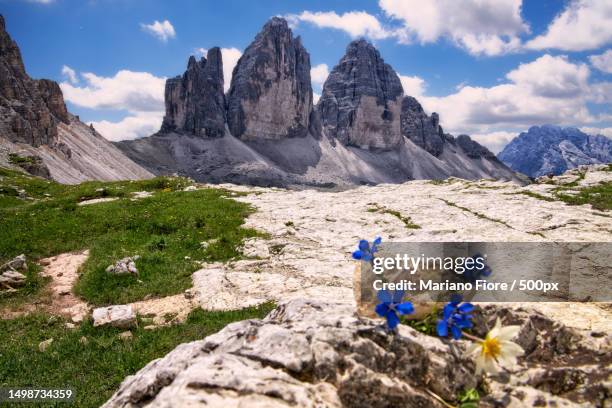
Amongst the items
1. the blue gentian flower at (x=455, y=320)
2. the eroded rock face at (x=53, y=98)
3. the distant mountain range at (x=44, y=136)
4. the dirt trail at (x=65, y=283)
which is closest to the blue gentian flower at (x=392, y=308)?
the blue gentian flower at (x=455, y=320)

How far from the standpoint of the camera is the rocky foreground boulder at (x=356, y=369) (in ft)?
12.3

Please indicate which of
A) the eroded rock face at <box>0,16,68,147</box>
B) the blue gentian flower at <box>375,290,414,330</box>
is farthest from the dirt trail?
the eroded rock face at <box>0,16,68,147</box>

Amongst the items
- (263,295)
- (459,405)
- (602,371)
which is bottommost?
(263,295)

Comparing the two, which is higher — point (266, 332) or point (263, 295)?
point (266, 332)

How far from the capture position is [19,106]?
338 ft

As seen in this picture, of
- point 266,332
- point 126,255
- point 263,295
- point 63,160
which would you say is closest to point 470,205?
point 263,295

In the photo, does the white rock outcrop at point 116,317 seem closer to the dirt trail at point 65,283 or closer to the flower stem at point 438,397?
the dirt trail at point 65,283

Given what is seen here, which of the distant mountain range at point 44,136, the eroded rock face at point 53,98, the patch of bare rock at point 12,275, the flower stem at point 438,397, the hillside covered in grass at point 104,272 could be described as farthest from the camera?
the eroded rock face at point 53,98

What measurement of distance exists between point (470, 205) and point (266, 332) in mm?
23645

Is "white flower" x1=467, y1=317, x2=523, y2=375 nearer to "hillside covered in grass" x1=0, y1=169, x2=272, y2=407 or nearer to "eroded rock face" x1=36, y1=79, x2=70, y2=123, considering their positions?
"hillside covered in grass" x1=0, y1=169, x2=272, y2=407

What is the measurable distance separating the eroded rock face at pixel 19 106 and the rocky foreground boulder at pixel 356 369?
113m

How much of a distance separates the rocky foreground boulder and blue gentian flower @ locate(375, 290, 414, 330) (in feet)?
0.83

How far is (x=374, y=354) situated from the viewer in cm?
419

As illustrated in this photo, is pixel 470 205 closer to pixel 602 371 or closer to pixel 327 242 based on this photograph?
pixel 327 242
